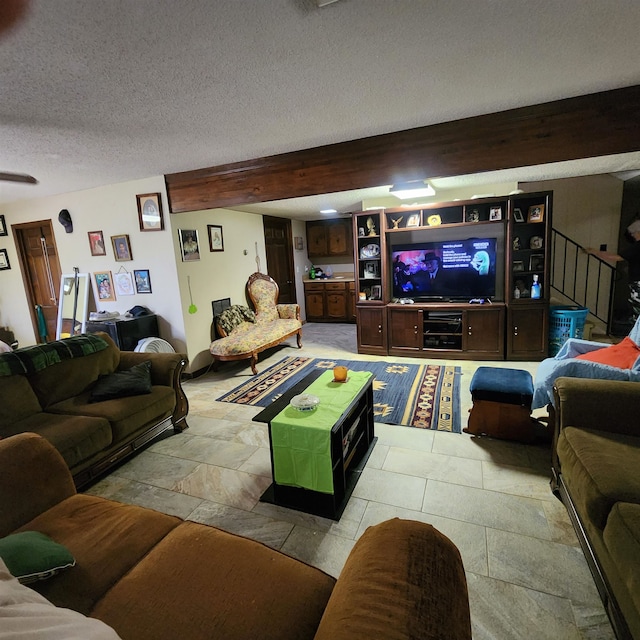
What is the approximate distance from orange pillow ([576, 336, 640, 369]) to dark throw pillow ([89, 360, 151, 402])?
3271 mm

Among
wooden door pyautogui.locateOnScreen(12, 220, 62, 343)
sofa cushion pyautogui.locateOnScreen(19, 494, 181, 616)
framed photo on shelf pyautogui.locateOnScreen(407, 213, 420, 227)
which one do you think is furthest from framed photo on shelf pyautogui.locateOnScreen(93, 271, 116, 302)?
framed photo on shelf pyautogui.locateOnScreen(407, 213, 420, 227)

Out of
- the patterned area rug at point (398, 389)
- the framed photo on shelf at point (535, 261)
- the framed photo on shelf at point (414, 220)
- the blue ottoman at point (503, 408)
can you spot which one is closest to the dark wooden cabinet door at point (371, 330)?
the patterned area rug at point (398, 389)

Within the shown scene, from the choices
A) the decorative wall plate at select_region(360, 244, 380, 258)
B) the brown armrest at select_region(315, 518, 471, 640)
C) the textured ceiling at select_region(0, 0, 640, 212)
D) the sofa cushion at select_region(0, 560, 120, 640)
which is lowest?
the brown armrest at select_region(315, 518, 471, 640)

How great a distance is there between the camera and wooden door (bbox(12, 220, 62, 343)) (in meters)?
4.85

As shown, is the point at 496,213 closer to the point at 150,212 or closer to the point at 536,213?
the point at 536,213

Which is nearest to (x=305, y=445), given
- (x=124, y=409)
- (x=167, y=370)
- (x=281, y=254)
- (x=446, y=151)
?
(x=124, y=409)

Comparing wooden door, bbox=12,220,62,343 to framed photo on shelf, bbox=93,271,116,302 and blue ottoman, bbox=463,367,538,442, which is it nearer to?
framed photo on shelf, bbox=93,271,116,302

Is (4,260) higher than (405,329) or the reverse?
higher

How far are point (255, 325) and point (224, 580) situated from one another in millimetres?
4316

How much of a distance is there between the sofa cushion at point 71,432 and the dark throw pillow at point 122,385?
0.23 m

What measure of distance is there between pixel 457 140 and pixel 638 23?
3.78 feet

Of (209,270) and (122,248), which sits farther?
(209,270)

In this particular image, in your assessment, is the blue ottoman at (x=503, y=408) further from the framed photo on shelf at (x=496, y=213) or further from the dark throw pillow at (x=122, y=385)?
the dark throw pillow at (x=122, y=385)

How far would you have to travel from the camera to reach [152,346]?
12.5 feet
